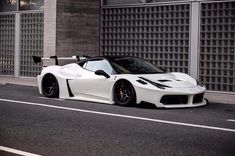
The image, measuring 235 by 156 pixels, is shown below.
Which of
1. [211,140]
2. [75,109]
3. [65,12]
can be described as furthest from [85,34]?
[211,140]

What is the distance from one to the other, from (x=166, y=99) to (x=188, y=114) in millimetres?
844

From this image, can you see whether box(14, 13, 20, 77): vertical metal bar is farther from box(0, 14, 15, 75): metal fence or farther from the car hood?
the car hood

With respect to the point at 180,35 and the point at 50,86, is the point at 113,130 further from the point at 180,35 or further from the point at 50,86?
the point at 180,35

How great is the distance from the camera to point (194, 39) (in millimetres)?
14578

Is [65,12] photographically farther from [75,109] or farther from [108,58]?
[75,109]

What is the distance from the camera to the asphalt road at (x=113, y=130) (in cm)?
579

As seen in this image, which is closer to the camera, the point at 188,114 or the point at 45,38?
the point at 188,114

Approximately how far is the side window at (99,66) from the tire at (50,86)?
101cm

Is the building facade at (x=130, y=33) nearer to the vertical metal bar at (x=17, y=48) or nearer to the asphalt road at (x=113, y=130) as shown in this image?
the vertical metal bar at (x=17, y=48)

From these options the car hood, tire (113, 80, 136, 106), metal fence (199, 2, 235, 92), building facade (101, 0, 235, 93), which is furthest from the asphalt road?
building facade (101, 0, 235, 93)

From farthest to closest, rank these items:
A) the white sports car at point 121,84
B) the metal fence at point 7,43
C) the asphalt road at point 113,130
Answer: the metal fence at point 7,43, the white sports car at point 121,84, the asphalt road at point 113,130

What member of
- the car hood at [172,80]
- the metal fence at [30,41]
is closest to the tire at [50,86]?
the car hood at [172,80]

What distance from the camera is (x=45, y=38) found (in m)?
17.2

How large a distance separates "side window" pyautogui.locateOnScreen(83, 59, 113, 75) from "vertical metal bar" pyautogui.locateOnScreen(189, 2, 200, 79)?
4.60 metres
